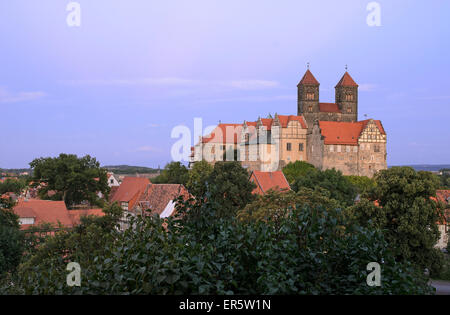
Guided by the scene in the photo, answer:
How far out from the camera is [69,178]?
57219 mm

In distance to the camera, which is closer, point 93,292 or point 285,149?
point 93,292

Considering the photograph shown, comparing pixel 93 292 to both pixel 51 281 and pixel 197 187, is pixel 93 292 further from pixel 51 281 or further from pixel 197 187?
pixel 197 187

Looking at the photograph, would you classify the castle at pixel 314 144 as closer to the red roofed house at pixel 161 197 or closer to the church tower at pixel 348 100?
the church tower at pixel 348 100

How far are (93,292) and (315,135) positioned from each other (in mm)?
76889

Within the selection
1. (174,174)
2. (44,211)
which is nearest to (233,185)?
(44,211)

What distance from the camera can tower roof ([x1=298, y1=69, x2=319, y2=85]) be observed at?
9244 cm

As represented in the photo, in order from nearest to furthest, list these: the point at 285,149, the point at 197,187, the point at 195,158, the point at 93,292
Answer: the point at 93,292, the point at 197,187, the point at 285,149, the point at 195,158

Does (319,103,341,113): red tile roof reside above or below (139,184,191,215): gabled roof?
above

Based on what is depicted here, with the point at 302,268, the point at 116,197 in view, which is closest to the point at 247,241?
the point at 302,268

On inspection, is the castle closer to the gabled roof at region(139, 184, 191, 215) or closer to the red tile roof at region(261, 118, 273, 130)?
the red tile roof at region(261, 118, 273, 130)

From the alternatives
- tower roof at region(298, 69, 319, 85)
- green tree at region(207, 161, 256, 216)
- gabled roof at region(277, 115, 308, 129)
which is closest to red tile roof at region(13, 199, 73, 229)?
green tree at region(207, 161, 256, 216)

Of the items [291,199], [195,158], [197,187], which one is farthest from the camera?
[195,158]

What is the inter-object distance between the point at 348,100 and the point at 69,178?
59.5 m
